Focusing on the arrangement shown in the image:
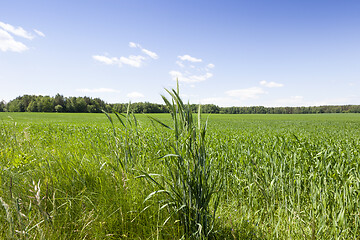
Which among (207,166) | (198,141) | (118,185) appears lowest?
(118,185)

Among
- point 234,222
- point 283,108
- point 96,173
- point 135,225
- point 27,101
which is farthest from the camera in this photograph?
point 283,108

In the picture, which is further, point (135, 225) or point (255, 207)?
point (255, 207)

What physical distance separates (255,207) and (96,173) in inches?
93.0

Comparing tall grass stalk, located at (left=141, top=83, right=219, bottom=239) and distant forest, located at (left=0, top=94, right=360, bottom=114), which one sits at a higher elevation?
distant forest, located at (left=0, top=94, right=360, bottom=114)

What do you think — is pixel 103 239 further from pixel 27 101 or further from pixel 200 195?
pixel 27 101

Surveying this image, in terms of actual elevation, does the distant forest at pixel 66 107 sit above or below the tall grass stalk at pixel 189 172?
above

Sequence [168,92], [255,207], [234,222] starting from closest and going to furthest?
[168,92] → [234,222] → [255,207]

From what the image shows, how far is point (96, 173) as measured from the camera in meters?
2.48

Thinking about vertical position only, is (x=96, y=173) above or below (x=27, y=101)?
below

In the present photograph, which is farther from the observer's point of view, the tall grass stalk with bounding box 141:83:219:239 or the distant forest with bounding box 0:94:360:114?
the distant forest with bounding box 0:94:360:114

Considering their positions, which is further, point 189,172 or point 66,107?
point 66,107

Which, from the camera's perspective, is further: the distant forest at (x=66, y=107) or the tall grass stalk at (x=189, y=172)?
the distant forest at (x=66, y=107)

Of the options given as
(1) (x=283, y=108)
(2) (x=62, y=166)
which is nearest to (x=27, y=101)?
(2) (x=62, y=166)

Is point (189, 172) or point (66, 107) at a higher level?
point (66, 107)
